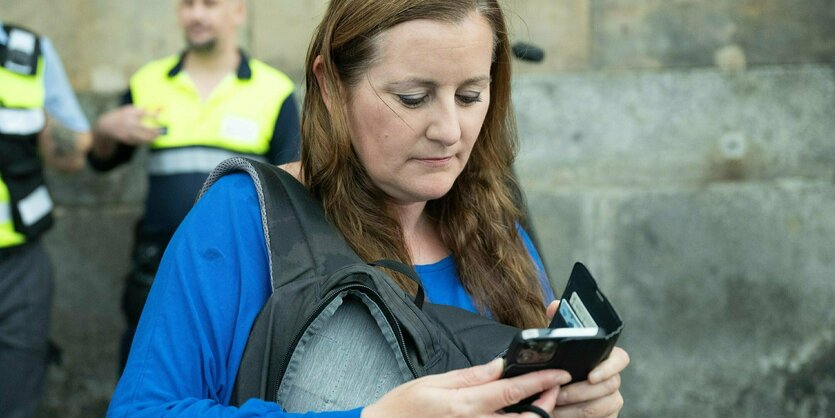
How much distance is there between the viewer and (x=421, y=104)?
6.51 ft

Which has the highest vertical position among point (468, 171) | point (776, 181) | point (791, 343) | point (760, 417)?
point (468, 171)

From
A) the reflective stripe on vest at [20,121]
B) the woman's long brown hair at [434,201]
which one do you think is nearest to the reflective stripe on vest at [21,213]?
the reflective stripe on vest at [20,121]

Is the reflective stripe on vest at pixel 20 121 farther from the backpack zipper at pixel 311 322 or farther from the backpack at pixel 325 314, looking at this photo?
the backpack zipper at pixel 311 322

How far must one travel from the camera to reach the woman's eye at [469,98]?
2026mm

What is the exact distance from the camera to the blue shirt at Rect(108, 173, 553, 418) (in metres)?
1.75

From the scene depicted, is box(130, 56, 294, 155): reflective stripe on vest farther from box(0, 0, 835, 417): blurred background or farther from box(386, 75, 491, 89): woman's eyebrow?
box(386, 75, 491, 89): woman's eyebrow

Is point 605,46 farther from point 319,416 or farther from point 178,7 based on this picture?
point 319,416

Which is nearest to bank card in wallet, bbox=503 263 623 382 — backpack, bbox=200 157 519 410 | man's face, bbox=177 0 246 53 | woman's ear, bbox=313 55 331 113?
backpack, bbox=200 157 519 410

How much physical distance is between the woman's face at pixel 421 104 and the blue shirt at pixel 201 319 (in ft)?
0.94

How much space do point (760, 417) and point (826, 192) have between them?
3.27 ft

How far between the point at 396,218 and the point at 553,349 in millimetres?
612

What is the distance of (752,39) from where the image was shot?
4.77m

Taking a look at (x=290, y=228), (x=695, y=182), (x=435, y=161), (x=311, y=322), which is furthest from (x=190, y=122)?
(x=311, y=322)

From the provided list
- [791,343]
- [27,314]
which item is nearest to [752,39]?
[791,343]
